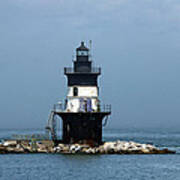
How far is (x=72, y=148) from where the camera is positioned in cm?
5472

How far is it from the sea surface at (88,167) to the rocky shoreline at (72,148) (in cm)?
110

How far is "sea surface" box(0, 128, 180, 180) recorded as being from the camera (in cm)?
4397

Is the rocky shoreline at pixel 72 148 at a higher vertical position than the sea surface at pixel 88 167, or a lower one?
higher

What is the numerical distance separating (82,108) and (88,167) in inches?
342

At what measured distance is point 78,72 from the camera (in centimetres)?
5572

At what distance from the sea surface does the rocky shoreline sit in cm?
110

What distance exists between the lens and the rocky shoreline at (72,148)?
55.0 metres

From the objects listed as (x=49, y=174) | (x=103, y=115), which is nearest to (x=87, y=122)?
(x=103, y=115)

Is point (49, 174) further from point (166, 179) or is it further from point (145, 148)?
point (145, 148)

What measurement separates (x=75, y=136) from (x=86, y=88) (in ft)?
13.4

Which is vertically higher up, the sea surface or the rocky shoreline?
the rocky shoreline

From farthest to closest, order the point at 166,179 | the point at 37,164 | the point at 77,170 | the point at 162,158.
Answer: the point at 162,158 < the point at 37,164 < the point at 77,170 < the point at 166,179

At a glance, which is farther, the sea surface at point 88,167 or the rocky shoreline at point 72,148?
the rocky shoreline at point 72,148

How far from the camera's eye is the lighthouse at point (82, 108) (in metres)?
55.2
